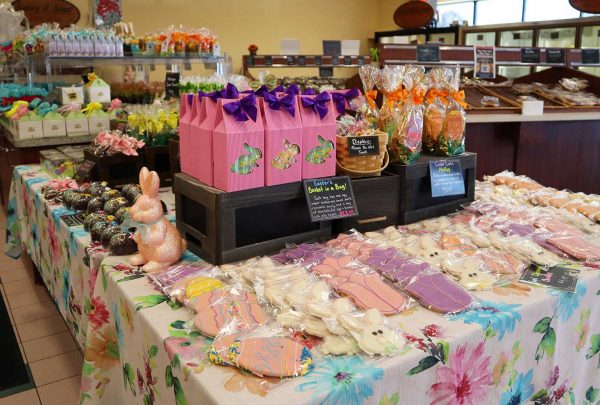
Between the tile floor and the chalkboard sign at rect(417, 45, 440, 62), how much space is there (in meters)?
2.65

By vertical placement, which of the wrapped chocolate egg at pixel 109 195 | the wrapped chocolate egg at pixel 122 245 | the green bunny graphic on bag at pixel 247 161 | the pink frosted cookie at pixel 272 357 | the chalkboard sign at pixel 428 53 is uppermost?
the chalkboard sign at pixel 428 53

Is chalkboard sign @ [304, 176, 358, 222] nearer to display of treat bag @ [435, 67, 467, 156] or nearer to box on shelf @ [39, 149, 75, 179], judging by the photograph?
display of treat bag @ [435, 67, 467, 156]

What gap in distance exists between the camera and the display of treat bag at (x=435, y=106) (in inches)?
74.7

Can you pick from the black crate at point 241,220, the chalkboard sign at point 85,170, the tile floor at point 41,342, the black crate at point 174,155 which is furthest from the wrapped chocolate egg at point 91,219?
the tile floor at point 41,342

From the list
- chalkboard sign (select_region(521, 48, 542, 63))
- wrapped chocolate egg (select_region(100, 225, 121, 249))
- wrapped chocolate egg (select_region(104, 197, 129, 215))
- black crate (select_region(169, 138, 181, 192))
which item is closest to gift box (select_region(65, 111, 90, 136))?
black crate (select_region(169, 138, 181, 192))

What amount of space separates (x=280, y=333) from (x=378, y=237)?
2.19 feet

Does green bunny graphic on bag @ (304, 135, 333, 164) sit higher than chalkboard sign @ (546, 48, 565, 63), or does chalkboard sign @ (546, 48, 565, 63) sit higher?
chalkboard sign @ (546, 48, 565, 63)

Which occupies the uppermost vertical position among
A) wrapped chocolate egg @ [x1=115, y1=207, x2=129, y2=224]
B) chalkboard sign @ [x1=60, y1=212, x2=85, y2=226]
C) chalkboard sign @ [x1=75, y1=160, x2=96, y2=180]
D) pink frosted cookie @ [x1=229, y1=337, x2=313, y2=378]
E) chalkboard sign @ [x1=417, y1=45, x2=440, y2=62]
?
chalkboard sign @ [x1=417, y1=45, x2=440, y2=62]

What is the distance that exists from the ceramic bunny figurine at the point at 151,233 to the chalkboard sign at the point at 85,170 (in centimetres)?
103

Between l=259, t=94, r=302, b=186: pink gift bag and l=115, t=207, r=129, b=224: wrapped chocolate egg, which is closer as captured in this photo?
l=259, t=94, r=302, b=186: pink gift bag

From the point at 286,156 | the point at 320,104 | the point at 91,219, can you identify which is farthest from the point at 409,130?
the point at 91,219

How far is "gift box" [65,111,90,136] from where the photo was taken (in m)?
3.26

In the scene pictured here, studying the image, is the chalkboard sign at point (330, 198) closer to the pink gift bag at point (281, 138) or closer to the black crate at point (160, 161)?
the pink gift bag at point (281, 138)

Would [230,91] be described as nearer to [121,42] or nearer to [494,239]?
[494,239]
